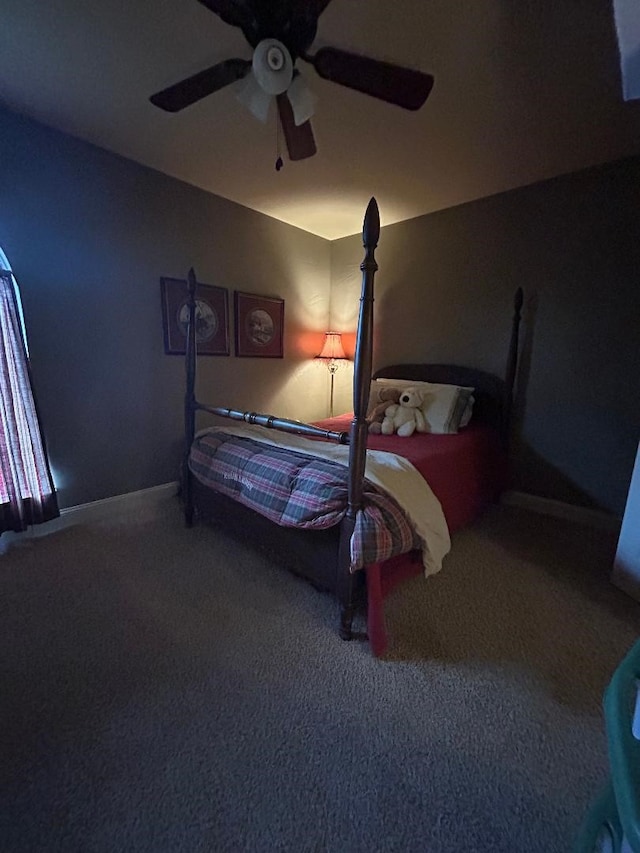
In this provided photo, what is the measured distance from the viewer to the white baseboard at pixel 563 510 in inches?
98.3

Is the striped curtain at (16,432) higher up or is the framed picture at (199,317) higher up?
the framed picture at (199,317)

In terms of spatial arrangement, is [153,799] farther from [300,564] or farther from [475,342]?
[475,342]

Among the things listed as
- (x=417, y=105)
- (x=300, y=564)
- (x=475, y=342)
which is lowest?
(x=300, y=564)

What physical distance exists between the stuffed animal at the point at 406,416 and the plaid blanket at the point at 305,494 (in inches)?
38.5

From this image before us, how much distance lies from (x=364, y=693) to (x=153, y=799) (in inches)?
27.1

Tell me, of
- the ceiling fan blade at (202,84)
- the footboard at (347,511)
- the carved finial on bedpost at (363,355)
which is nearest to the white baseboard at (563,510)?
the footboard at (347,511)

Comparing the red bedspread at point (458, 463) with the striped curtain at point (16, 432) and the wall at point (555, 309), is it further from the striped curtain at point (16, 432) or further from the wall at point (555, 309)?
the striped curtain at point (16, 432)

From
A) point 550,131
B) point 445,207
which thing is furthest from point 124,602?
point 445,207

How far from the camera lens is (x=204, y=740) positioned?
110 centimetres

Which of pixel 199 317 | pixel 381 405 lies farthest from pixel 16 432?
pixel 381 405

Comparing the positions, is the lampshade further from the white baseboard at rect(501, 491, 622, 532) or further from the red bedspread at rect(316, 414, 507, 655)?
the white baseboard at rect(501, 491, 622, 532)

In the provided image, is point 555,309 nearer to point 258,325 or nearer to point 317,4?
point 317,4

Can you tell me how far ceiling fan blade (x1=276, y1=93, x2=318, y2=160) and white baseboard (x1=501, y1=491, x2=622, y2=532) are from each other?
2.82m

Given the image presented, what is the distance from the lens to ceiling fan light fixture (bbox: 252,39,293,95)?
4.18 feet
